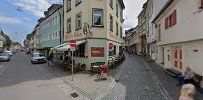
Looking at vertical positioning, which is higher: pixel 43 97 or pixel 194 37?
pixel 194 37

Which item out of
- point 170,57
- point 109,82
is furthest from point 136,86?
point 170,57

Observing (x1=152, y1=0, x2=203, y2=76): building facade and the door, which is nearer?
(x1=152, y1=0, x2=203, y2=76): building facade

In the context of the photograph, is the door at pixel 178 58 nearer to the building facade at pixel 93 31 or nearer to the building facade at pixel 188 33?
the building facade at pixel 188 33

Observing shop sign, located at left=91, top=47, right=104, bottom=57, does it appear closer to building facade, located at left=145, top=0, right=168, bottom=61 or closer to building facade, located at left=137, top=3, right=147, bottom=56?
building facade, located at left=145, top=0, right=168, bottom=61

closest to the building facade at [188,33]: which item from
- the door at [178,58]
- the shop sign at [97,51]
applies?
the door at [178,58]

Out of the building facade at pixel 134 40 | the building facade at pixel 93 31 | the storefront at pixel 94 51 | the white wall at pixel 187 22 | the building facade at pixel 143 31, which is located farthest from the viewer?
the building facade at pixel 134 40

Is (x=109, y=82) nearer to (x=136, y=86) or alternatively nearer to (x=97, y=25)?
(x=136, y=86)

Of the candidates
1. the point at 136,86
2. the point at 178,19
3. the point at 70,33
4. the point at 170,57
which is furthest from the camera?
the point at 70,33

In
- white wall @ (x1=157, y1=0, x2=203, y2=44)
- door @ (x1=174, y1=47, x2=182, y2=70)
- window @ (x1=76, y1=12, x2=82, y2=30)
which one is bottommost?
door @ (x1=174, y1=47, x2=182, y2=70)

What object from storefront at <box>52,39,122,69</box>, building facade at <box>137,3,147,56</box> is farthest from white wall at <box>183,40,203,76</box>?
building facade at <box>137,3,147,56</box>

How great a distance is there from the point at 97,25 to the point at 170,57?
24.6 ft

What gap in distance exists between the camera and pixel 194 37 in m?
13.2

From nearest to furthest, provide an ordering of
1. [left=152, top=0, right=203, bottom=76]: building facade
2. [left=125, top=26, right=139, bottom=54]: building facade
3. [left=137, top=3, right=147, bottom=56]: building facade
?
[left=152, top=0, right=203, bottom=76]: building facade, [left=137, top=3, right=147, bottom=56]: building facade, [left=125, top=26, right=139, bottom=54]: building facade

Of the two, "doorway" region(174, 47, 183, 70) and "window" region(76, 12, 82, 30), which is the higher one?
"window" region(76, 12, 82, 30)
